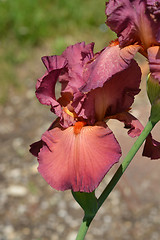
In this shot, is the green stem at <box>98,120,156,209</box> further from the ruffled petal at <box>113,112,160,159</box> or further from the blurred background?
the blurred background

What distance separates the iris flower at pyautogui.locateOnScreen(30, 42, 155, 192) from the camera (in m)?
0.70

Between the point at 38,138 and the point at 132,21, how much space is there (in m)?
1.90

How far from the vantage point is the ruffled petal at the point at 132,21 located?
684 mm

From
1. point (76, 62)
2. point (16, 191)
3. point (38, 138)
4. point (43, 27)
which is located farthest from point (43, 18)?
point (76, 62)

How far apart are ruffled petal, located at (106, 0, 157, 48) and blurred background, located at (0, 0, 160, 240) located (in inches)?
56.6

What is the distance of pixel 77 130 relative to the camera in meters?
0.76

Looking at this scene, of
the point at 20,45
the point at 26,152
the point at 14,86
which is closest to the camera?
the point at 26,152

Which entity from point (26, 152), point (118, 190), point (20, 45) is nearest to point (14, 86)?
point (20, 45)

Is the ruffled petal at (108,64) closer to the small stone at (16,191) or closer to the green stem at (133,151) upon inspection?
the green stem at (133,151)

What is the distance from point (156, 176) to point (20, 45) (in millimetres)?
1557

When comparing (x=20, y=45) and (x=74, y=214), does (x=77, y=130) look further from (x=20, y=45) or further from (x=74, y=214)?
(x=20, y=45)

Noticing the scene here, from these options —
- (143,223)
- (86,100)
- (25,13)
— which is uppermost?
(86,100)

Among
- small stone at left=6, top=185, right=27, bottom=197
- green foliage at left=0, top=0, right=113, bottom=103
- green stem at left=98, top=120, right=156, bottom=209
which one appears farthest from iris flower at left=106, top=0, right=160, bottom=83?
green foliage at left=0, top=0, right=113, bottom=103

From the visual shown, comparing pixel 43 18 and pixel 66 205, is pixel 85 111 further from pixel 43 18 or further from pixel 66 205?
pixel 43 18
